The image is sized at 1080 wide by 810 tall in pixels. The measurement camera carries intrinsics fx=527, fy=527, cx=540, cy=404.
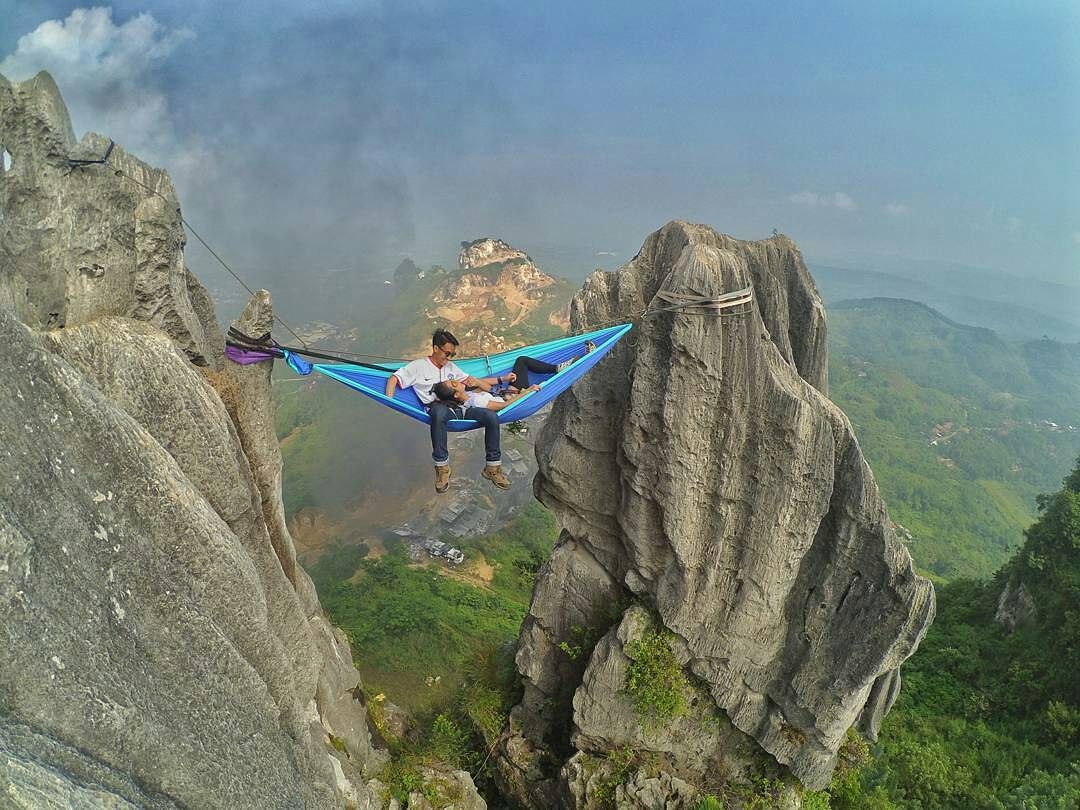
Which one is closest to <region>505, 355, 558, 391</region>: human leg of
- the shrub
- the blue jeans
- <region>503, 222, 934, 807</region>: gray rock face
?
the blue jeans

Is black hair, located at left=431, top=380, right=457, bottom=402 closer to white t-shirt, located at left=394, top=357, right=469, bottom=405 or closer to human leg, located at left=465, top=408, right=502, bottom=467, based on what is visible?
white t-shirt, located at left=394, top=357, right=469, bottom=405

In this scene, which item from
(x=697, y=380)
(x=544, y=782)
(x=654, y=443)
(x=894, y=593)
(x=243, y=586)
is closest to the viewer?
(x=243, y=586)

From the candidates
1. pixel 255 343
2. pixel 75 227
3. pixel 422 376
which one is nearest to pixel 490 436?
pixel 422 376

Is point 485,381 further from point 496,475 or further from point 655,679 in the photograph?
point 655,679

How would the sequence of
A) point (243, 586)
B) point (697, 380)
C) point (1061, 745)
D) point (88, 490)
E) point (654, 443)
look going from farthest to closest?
point (1061, 745)
point (654, 443)
point (697, 380)
point (243, 586)
point (88, 490)

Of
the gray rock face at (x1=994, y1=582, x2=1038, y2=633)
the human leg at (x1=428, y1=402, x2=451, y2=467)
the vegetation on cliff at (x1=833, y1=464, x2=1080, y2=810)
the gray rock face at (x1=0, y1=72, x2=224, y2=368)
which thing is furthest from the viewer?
the gray rock face at (x1=994, y1=582, x2=1038, y2=633)

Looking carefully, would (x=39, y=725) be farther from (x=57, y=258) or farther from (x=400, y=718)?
(x=400, y=718)

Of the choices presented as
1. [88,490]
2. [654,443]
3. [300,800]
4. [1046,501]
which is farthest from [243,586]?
[1046,501]
